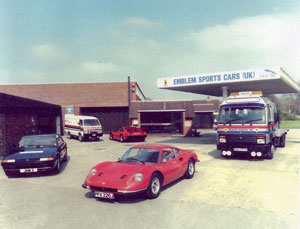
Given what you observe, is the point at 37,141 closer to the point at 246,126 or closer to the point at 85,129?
the point at 246,126

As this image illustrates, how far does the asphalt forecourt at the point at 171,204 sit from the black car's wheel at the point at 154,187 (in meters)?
0.14

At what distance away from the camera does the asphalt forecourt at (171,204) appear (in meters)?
5.35

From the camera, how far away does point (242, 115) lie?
1254 cm

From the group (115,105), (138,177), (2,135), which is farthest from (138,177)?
(115,105)

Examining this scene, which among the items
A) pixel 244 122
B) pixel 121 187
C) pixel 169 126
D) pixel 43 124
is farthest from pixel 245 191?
pixel 169 126

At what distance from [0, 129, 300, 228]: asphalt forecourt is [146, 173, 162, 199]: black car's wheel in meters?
0.14

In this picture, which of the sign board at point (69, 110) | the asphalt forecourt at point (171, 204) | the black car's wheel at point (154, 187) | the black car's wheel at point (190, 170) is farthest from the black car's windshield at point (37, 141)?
the sign board at point (69, 110)

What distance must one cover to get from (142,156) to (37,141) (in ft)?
19.1

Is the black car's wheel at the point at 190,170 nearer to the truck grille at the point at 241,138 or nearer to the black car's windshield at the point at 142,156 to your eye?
the black car's windshield at the point at 142,156

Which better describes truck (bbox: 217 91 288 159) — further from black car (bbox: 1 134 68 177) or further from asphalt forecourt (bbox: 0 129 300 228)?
black car (bbox: 1 134 68 177)

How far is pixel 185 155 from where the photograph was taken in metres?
9.09

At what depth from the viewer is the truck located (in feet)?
39.5

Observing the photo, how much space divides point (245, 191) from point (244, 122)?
5.44 metres

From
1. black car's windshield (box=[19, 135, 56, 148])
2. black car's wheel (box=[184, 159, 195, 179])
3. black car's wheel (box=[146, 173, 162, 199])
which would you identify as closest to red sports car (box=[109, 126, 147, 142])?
black car's windshield (box=[19, 135, 56, 148])
